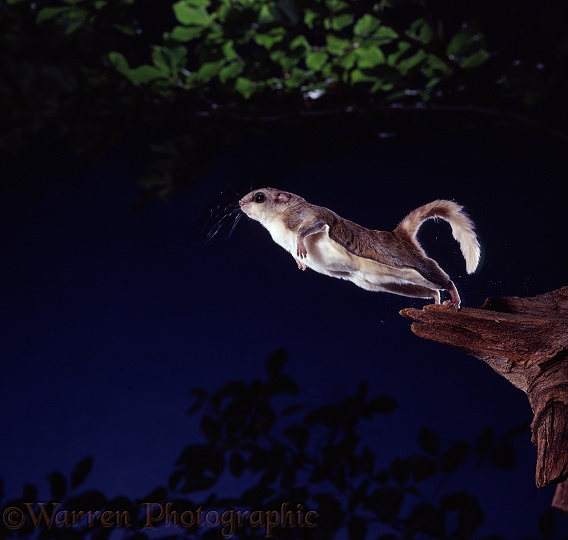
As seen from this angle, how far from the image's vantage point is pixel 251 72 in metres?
1.44

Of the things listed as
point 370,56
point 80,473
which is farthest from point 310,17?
point 80,473

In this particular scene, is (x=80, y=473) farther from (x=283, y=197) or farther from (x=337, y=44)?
(x=337, y=44)

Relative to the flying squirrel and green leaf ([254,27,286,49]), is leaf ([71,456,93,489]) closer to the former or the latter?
the flying squirrel

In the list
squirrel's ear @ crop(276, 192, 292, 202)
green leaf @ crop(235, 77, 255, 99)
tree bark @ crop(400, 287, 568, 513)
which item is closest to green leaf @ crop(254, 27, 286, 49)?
green leaf @ crop(235, 77, 255, 99)

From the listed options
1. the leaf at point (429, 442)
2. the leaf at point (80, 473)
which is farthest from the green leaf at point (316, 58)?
the leaf at point (80, 473)

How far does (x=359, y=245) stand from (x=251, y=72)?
0.76 m

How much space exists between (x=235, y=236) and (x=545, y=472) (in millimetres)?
952

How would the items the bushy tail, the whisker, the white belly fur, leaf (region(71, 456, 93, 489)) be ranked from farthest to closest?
leaf (region(71, 456, 93, 489)) → the whisker → the bushy tail → the white belly fur

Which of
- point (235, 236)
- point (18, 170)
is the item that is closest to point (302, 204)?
point (235, 236)

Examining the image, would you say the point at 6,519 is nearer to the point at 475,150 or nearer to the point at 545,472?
the point at 545,472

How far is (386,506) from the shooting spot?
1704 mm

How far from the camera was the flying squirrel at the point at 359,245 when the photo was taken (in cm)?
92

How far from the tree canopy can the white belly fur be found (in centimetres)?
63

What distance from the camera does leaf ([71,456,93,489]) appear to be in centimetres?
157
